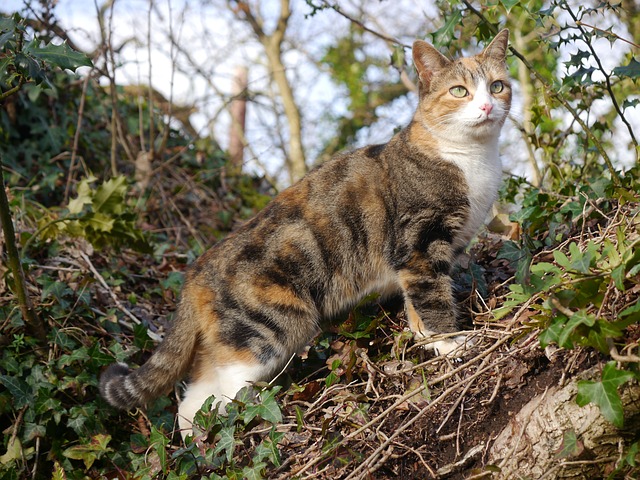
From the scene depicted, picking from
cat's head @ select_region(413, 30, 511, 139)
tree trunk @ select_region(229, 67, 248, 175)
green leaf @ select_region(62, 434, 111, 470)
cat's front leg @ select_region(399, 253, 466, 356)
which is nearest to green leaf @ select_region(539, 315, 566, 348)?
cat's front leg @ select_region(399, 253, 466, 356)

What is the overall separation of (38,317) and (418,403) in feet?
6.84

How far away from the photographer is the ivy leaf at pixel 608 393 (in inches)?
78.0

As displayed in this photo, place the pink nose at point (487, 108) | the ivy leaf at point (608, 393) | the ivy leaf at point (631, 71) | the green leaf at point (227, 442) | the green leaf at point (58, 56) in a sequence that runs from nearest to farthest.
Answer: the ivy leaf at point (608, 393)
the green leaf at point (58, 56)
the green leaf at point (227, 442)
the ivy leaf at point (631, 71)
the pink nose at point (487, 108)

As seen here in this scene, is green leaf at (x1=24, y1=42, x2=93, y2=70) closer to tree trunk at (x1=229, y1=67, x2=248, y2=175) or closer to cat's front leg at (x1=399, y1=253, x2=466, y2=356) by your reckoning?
cat's front leg at (x1=399, y1=253, x2=466, y2=356)

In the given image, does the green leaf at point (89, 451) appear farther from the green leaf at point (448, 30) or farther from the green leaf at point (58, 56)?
the green leaf at point (448, 30)

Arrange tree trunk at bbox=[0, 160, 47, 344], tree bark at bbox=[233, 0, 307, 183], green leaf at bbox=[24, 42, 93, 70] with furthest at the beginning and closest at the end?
tree bark at bbox=[233, 0, 307, 183] → tree trunk at bbox=[0, 160, 47, 344] → green leaf at bbox=[24, 42, 93, 70]

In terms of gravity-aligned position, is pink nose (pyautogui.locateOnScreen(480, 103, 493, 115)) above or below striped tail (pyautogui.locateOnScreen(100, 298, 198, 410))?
above

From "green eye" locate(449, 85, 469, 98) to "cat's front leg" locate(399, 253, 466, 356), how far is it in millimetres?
917

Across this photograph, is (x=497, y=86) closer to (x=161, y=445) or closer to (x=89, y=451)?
(x=161, y=445)

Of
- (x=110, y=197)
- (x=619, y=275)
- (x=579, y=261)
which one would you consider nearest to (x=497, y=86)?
(x=579, y=261)

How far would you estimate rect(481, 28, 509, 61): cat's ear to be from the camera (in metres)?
3.51

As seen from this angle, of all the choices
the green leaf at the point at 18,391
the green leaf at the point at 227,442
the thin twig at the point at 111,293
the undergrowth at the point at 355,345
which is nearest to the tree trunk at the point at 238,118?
the undergrowth at the point at 355,345

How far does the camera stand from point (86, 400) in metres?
3.46

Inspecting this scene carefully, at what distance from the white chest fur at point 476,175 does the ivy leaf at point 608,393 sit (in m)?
1.37
